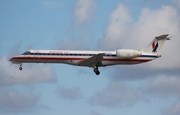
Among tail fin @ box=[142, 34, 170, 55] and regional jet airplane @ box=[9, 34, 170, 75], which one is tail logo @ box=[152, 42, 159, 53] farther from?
regional jet airplane @ box=[9, 34, 170, 75]

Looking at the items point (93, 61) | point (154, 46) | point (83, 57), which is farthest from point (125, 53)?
point (83, 57)

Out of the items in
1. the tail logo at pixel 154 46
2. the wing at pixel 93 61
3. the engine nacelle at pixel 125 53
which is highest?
the tail logo at pixel 154 46

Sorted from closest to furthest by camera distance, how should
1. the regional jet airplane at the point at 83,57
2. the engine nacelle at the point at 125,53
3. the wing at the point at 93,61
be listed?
the wing at the point at 93,61, the engine nacelle at the point at 125,53, the regional jet airplane at the point at 83,57

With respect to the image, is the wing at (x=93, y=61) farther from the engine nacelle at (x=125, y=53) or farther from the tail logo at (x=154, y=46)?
the tail logo at (x=154, y=46)

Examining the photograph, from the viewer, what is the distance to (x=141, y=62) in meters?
66.2

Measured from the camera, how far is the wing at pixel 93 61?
63.1 meters

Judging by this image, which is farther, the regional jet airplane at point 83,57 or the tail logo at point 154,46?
the tail logo at point 154,46

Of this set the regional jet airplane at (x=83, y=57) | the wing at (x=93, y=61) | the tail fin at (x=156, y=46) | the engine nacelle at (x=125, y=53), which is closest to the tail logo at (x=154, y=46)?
the tail fin at (x=156, y=46)

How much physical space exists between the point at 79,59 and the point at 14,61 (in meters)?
9.08

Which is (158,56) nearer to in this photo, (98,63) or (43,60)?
(98,63)

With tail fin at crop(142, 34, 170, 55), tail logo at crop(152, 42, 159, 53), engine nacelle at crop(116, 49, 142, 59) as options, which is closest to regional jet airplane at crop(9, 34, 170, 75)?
engine nacelle at crop(116, 49, 142, 59)

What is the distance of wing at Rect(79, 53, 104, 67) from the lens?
2484 inches

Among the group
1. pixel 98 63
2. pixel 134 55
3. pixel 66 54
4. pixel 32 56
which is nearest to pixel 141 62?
pixel 134 55

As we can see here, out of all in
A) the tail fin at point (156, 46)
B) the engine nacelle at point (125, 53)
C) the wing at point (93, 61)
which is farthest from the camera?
the tail fin at point (156, 46)
